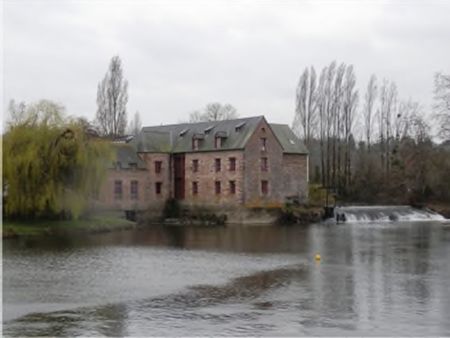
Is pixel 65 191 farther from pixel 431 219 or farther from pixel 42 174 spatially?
pixel 431 219

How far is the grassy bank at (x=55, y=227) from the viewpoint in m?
36.2

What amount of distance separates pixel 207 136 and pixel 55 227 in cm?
2144

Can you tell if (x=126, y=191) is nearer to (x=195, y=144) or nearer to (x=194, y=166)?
(x=194, y=166)

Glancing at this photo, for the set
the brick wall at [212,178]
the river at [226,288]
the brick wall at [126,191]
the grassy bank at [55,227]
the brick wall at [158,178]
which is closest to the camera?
the river at [226,288]

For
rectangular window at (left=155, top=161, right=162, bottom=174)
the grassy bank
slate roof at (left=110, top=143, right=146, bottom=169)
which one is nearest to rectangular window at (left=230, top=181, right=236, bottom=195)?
rectangular window at (left=155, top=161, right=162, bottom=174)

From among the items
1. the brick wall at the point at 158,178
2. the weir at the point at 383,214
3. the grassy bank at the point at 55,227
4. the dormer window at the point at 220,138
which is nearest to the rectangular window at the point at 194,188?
the brick wall at the point at 158,178

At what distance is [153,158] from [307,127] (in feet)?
63.4

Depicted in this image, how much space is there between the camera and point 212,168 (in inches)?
2190

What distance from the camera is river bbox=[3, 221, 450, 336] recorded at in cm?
1457

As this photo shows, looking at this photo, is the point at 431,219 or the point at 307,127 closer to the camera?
the point at 431,219

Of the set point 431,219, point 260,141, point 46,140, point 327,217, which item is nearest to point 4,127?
point 46,140

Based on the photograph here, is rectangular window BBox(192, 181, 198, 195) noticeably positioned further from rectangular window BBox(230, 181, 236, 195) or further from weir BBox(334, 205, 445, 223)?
weir BBox(334, 205, 445, 223)

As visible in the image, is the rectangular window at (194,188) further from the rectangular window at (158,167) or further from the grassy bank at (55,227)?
the grassy bank at (55,227)

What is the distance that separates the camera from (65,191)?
3838 centimetres
